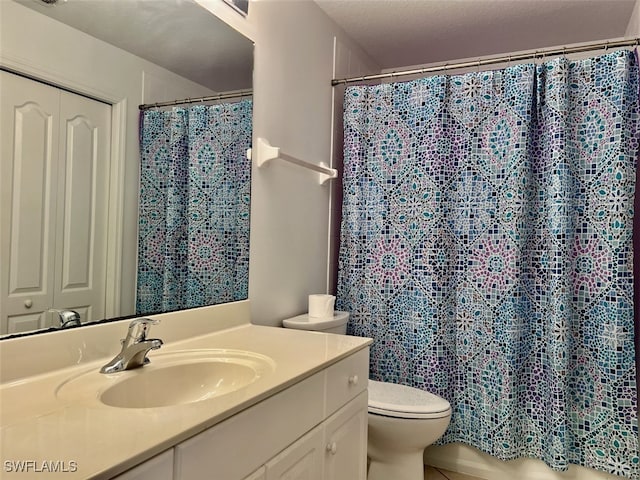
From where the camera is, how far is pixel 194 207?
1.62 m

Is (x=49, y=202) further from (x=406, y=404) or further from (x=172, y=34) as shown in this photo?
(x=406, y=404)

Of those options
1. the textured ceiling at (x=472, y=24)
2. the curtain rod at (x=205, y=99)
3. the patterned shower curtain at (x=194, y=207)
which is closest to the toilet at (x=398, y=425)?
the patterned shower curtain at (x=194, y=207)

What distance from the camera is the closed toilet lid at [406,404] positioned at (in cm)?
190

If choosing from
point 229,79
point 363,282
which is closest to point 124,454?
point 229,79

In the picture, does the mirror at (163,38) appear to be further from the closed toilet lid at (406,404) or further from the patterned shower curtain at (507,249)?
the closed toilet lid at (406,404)

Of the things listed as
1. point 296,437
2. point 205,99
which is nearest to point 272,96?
point 205,99

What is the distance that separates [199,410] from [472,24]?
2468 millimetres

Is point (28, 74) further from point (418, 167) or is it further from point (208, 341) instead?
point (418, 167)

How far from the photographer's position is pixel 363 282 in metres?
2.48

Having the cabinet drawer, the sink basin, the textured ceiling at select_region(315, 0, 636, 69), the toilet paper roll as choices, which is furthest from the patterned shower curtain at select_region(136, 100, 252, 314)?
the textured ceiling at select_region(315, 0, 636, 69)

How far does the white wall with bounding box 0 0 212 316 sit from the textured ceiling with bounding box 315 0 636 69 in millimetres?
1302

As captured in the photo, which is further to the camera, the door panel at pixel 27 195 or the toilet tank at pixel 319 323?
the toilet tank at pixel 319 323

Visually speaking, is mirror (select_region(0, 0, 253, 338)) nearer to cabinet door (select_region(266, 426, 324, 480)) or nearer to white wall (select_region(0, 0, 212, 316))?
white wall (select_region(0, 0, 212, 316))

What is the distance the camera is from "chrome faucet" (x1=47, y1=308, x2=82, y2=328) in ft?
3.82
